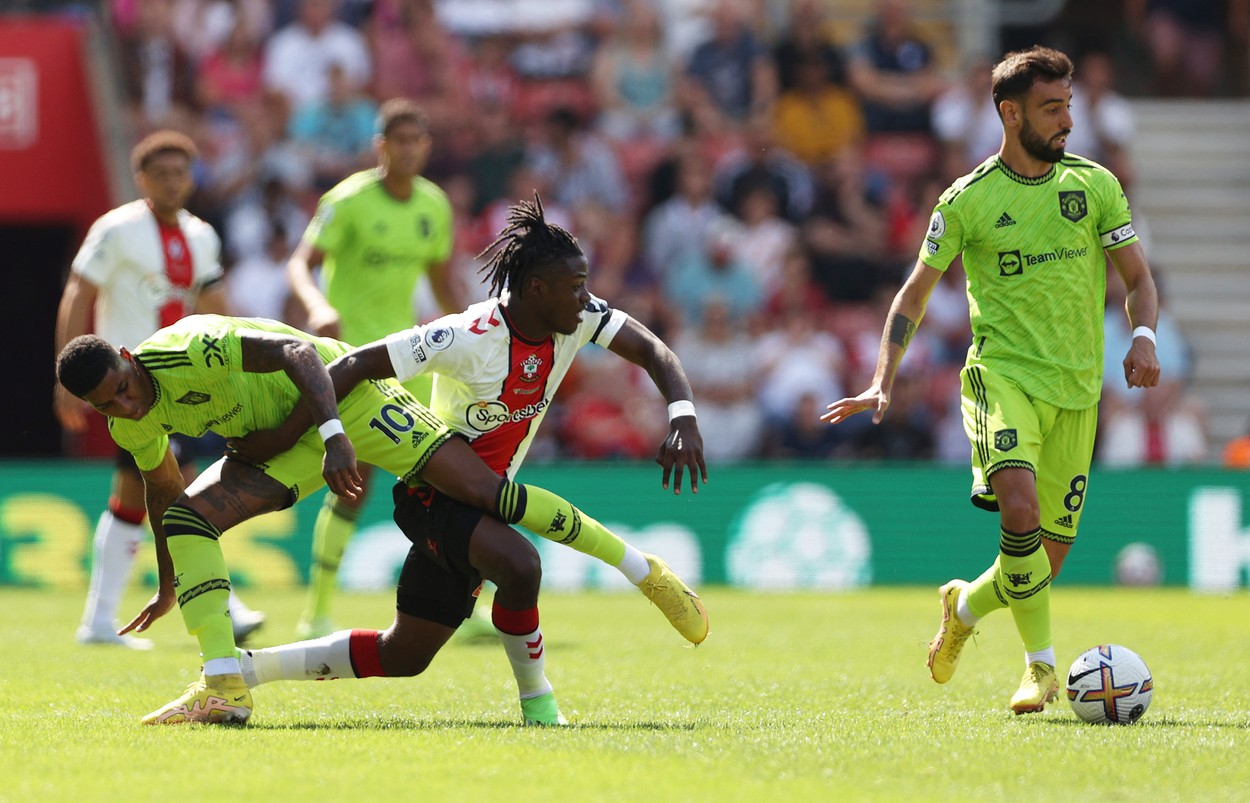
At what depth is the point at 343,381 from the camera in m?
6.74

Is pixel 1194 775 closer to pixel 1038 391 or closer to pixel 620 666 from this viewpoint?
pixel 1038 391

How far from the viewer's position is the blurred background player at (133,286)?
33.5 feet

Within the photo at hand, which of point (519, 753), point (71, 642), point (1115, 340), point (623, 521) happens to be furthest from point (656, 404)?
point (519, 753)

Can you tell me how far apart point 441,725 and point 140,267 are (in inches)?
187

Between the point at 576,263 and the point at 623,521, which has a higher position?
the point at 576,263

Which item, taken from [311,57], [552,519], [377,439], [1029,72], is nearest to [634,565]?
[552,519]

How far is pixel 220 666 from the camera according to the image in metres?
6.69

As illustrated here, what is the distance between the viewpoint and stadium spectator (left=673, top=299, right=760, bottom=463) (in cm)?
1722

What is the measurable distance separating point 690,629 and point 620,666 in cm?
218

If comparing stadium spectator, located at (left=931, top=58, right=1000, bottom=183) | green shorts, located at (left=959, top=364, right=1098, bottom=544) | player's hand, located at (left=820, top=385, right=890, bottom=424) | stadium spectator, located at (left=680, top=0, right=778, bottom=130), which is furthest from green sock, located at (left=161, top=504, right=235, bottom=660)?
stadium spectator, located at (left=931, top=58, right=1000, bottom=183)

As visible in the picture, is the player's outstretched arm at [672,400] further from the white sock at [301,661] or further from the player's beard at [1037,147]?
the player's beard at [1037,147]

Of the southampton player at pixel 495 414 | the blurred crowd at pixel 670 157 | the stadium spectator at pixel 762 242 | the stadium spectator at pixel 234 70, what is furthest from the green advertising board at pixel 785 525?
the southampton player at pixel 495 414

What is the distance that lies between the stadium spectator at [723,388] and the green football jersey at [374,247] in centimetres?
657

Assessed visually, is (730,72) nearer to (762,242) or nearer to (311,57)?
(762,242)
